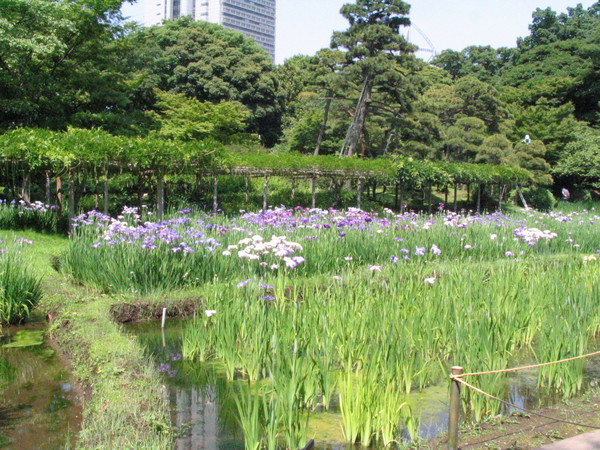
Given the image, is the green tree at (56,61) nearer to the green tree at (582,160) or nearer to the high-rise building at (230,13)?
the green tree at (582,160)

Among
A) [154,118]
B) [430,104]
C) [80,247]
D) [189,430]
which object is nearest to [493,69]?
[430,104]

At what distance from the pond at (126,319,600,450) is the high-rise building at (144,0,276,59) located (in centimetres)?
10599

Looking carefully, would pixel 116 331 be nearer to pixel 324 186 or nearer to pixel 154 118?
pixel 154 118

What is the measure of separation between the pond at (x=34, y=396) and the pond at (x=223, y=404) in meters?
0.70

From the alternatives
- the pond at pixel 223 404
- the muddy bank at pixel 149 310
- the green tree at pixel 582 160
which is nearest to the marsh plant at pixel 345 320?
the pond at pixel 223 404

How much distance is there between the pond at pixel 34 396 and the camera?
3.44 metres

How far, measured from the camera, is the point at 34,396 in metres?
4.11

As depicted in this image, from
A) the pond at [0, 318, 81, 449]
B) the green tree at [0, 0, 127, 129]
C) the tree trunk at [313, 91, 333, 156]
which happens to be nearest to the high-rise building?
the tree trunk at [313, 91, 333, 156]

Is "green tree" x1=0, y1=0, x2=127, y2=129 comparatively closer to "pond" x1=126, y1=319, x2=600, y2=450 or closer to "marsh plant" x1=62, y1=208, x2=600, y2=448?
"marsh plant" x1=62, y1=208, x2=600, y2=448

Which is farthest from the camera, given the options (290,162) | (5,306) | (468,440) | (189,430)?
(290,162)

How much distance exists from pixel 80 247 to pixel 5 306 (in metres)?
1.43

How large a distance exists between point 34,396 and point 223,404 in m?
1.39

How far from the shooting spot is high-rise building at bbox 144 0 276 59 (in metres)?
107

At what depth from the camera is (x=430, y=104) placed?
78.1 feet
